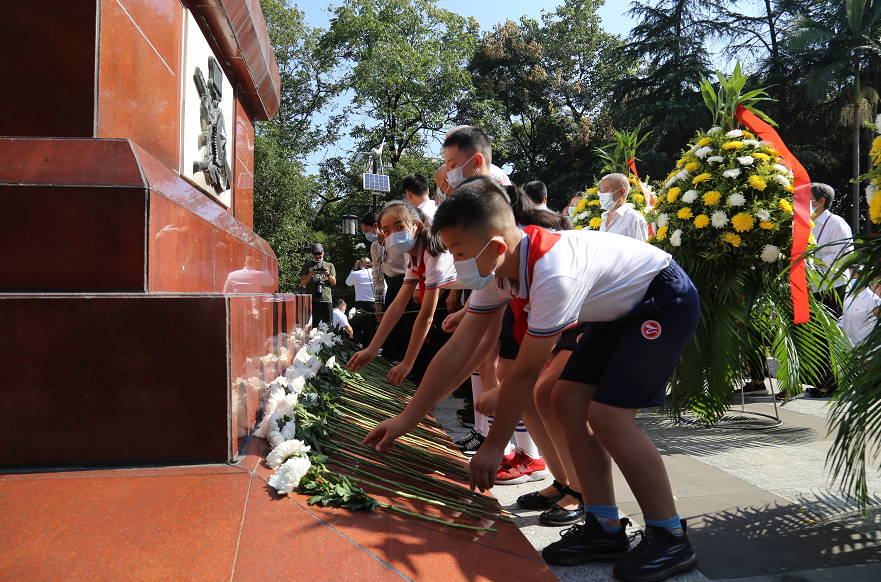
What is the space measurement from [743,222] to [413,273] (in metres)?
2.37

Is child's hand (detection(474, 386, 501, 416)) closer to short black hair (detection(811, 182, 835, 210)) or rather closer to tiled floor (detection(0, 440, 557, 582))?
tiled floor (detection(0, 440, 557, 582))

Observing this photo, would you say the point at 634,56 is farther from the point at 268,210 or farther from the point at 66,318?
the point at 66,318

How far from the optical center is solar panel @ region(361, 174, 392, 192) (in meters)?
13.4

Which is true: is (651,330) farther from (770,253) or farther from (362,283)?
(362,283)

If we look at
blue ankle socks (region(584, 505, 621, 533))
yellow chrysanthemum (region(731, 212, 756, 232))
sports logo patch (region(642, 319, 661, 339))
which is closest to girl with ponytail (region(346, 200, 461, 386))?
blue ankle socks (region(584, 505, 621, 533))

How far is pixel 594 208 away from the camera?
24.3ft

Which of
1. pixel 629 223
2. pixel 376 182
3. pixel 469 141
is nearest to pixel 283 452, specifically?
pixel 469 141

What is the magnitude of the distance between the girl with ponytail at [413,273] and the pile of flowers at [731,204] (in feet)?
6.57

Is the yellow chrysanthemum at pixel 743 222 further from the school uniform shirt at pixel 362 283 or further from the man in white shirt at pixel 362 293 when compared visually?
the school uniform shirt at pixel 362 283

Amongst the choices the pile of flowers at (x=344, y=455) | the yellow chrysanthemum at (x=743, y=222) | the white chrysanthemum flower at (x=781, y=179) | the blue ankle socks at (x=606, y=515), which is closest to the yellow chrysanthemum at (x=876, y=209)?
the blue ankle socks at (x=606, y=515)

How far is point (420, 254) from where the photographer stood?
3.70 metres

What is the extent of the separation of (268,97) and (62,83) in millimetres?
3747

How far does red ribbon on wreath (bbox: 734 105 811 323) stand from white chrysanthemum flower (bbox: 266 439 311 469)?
324 centimetres

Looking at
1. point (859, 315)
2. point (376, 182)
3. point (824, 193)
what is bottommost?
point (859, 315)
